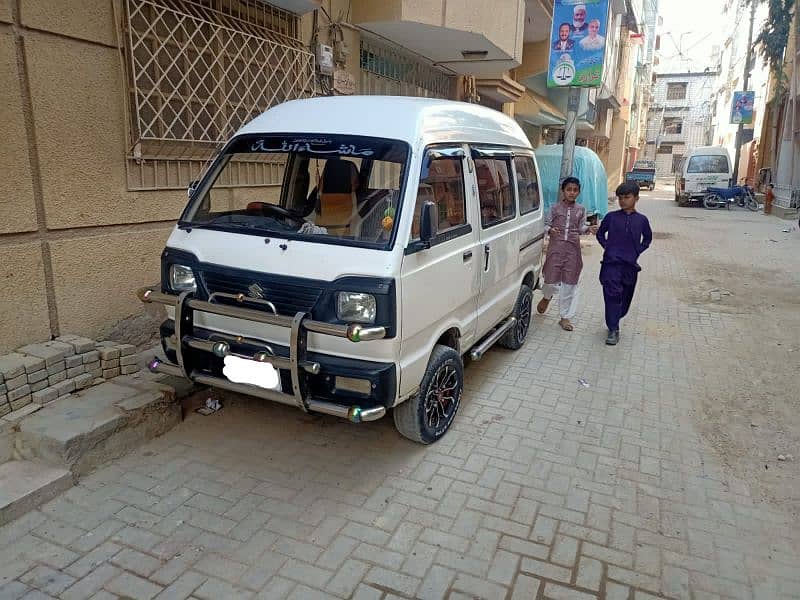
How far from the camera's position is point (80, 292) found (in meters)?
4.47

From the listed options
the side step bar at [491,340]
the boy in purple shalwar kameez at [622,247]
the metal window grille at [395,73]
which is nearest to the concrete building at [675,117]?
the metal window grille at [395,73]

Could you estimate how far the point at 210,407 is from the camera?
13.8 feet

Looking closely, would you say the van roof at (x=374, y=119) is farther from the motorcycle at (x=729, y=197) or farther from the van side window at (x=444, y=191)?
the motorcycle at (x=729, y=197)

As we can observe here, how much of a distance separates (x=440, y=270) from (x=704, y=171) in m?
24.4

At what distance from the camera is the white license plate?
318cm

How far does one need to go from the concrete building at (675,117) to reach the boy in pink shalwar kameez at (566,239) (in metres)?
66.3

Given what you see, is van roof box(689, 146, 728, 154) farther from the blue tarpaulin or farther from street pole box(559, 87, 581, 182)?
street pole box(559, 87, 581, 182)

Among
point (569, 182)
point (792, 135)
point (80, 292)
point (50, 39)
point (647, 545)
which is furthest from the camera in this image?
point (792, 135)

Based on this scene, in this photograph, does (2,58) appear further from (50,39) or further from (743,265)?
(743,265)

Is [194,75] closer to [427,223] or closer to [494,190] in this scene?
[494,190]

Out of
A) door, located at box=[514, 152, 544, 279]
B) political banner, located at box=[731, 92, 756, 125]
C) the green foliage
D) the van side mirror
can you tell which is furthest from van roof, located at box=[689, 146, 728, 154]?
the van side mirror

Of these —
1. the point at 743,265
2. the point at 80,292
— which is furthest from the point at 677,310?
the point at 80,292

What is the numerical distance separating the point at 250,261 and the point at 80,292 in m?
2.06

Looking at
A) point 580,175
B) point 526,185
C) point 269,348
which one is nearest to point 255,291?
point 269,348
